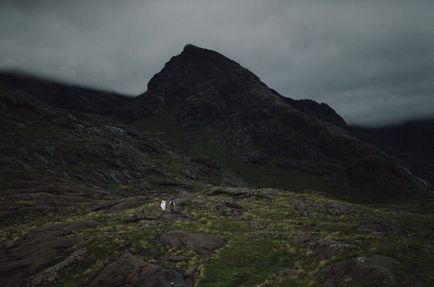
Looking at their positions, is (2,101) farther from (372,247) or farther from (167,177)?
(372,247)

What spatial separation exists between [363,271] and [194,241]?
1621 cm

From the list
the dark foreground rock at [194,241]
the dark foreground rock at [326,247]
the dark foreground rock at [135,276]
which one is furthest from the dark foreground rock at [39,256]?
the dark foreground rock at [326,247]

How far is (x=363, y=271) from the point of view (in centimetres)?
2730

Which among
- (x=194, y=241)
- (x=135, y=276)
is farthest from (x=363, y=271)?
(x=135, y=276)

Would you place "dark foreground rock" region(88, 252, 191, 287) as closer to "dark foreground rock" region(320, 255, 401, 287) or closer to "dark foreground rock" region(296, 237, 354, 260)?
"dark foreground rock" region(320, 255, 401, 287)

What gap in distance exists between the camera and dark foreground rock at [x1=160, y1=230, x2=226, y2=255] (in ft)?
121

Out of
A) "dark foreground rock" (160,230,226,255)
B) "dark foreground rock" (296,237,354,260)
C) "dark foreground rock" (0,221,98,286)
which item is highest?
"dark foreground rock" (296,237,354,260)

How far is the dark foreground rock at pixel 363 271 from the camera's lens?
86.6 feet

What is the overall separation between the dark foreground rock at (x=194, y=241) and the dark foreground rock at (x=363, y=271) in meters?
11.4

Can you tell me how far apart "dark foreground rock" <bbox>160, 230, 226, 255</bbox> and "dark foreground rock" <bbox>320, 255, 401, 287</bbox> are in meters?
11.4

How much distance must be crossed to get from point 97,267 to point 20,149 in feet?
370

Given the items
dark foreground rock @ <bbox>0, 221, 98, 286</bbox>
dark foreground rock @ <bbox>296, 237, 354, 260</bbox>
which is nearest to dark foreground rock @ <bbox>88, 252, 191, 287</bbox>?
dark foreground rock @ <bbox>0, 221, 98, 286</bbox>

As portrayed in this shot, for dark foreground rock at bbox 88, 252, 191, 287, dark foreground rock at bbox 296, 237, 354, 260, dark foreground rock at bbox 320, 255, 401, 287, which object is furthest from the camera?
dark foreground rock at bbox 296, 237, 354, 260

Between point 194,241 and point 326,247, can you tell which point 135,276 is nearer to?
point 194,241
